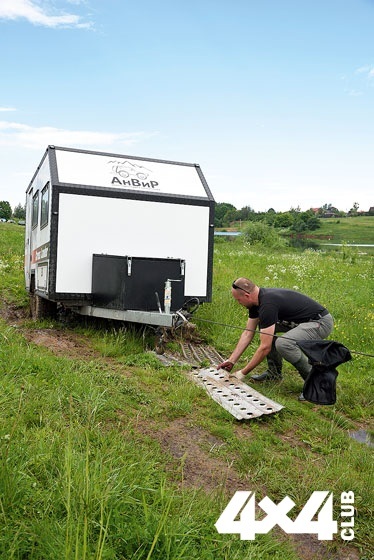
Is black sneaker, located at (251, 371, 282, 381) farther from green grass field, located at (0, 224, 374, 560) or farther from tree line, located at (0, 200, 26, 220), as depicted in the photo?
tree line, located at (0, 200, 26, 220)

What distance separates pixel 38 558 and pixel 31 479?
66 cm

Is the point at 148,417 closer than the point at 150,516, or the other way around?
the point at 150,516

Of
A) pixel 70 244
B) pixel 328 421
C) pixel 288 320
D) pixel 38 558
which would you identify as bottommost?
pixel 328 421

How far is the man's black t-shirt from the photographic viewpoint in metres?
6.24

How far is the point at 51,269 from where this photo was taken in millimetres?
8500

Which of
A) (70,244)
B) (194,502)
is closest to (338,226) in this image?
(70,244)

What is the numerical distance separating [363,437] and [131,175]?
5629 mm

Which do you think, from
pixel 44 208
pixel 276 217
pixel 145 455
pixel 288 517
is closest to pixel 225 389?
pixel 145 455

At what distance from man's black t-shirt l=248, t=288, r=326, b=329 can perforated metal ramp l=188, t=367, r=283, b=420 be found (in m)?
0.75

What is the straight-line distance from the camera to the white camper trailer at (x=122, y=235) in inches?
324

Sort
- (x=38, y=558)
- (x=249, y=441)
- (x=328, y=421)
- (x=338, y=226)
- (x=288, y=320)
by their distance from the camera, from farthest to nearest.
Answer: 1. (x=338, y=226)
2. (x=288, y=320)
3. (x=328, y=421)
4. (x=249, y=441)
5. (x=38, y=558)

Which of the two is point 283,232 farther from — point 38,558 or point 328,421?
point 38,558

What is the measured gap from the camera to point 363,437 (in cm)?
555

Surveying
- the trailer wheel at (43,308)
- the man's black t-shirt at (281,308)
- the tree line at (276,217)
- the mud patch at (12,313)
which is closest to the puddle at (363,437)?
the man's black t-shirt at (281,308)
